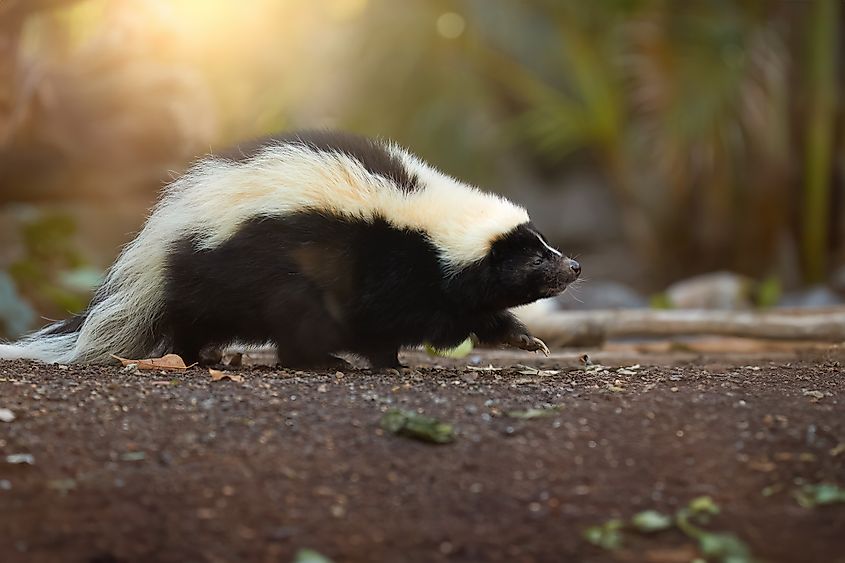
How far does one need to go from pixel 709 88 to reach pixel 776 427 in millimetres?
12622

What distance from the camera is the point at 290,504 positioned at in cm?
367

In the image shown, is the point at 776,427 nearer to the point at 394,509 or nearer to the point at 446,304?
the point at 394,509

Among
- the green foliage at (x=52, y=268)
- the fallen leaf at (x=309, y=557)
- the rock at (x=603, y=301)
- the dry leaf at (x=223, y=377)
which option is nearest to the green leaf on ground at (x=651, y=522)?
the fallen leaf at (x=309, y=557)

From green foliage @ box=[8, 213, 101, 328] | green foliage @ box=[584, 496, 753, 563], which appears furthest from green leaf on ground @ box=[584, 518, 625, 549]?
green foliage @ box=[8, 213, 101, 328]

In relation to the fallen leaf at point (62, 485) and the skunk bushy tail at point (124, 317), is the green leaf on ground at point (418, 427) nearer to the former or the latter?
the fallen leaf at point (62, 485)

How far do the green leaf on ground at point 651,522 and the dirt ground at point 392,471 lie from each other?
0.15 feet

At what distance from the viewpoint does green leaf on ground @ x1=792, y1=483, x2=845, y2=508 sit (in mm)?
3656

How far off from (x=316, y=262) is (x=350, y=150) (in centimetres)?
76

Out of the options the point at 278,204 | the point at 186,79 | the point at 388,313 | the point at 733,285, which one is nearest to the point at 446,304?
the point at 388,313

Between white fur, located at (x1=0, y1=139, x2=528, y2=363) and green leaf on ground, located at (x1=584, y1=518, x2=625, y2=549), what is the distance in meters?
2.80

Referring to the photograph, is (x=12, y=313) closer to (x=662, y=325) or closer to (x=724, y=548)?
(x=662, y=325)

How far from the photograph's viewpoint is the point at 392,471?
3.91 meters

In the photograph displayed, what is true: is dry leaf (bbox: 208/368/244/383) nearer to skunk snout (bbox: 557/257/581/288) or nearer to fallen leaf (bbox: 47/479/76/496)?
fallen leaf (bbox: 47/479/76/496)

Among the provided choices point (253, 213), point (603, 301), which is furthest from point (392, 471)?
point (603, 301)
